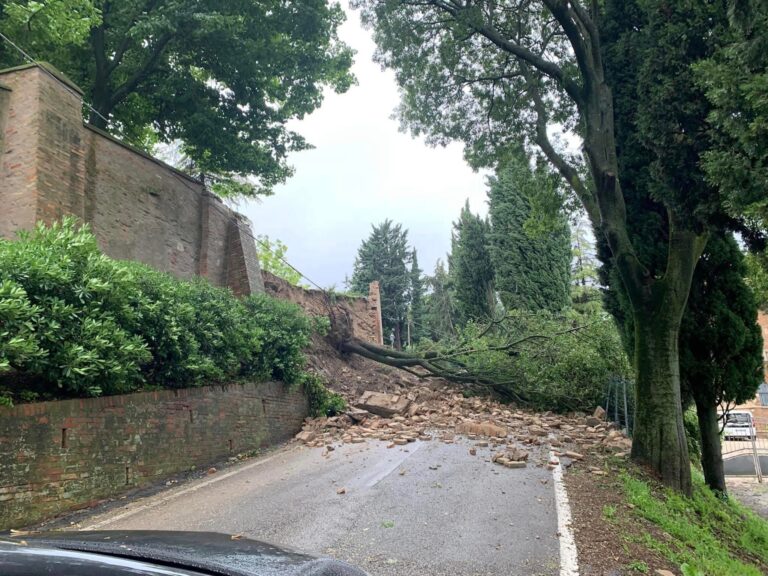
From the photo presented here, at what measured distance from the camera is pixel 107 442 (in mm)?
6887

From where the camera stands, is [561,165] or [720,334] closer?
[720,334]

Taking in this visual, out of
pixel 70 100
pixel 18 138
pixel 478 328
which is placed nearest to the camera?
pixel 18 138

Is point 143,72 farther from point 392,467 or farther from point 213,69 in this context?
point 392,467

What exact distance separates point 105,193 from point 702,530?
12478 millimetres

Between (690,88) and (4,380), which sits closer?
(4,380)

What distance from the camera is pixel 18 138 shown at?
9.82 meters

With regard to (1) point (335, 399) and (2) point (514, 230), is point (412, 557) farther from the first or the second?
(2) point (514, 230)

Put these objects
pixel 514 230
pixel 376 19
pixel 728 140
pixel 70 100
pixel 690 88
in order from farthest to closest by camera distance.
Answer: pixel 514 230
pixel 376 19
pixel 70 100
pixel 690 88
pixel 728 140

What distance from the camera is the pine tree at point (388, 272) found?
43625 millimetres

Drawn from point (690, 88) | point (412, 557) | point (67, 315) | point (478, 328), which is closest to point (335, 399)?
point (478, 328)

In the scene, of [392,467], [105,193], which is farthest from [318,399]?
[105,193]

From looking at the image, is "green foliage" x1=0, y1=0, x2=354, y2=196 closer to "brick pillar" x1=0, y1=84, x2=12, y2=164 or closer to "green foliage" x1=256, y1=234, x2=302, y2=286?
"brick pillar" x1=0, y1=84, x2=12, y2=164

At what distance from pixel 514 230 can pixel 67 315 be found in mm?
25064

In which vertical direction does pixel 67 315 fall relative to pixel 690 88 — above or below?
below
